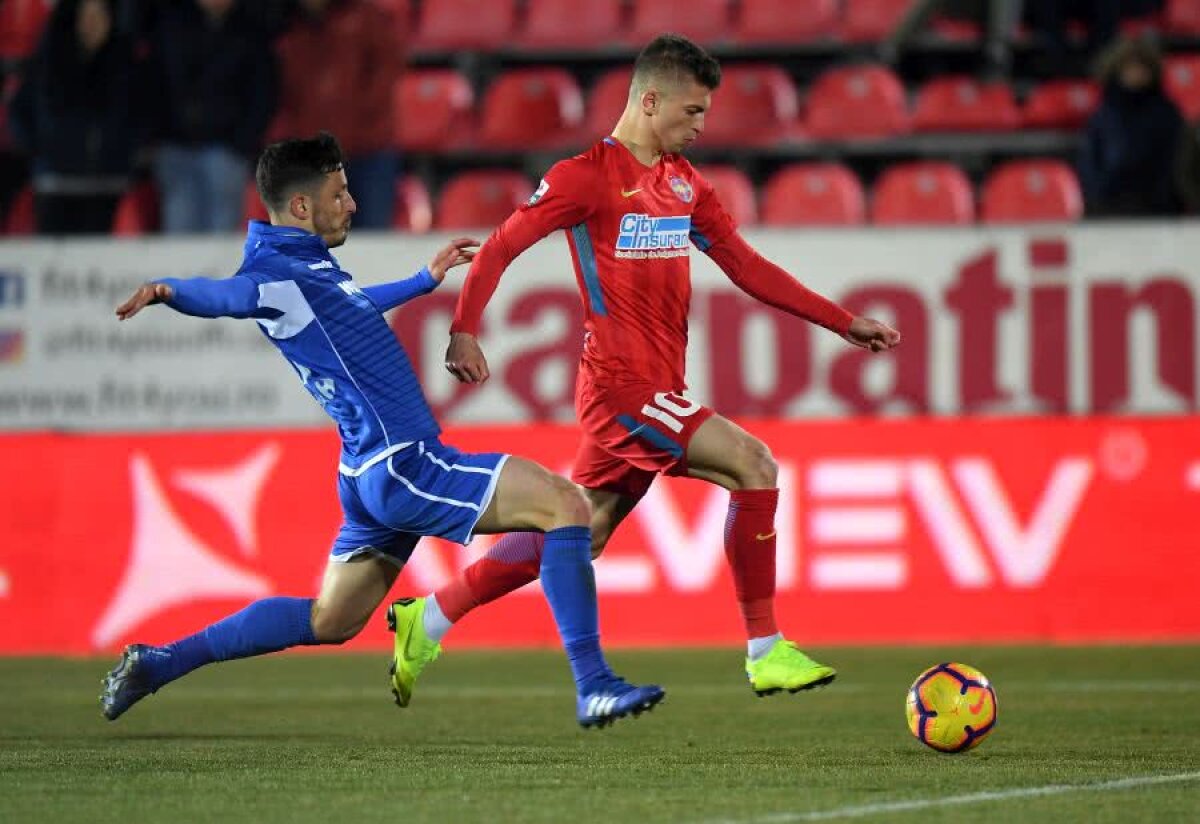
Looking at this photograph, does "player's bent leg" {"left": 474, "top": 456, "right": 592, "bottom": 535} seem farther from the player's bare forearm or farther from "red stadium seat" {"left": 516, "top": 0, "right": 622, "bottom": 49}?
"red stadium seat" {"left": 516, "top": 0, "right": 622, "bottom": 49}

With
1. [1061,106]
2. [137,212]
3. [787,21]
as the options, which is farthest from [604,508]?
[787,21]

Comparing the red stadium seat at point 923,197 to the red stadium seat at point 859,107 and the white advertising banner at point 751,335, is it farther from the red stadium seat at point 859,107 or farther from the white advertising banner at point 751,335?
the white advertising banner at point 751,335

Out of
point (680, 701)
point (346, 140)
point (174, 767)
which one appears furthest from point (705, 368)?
point (174, 767)

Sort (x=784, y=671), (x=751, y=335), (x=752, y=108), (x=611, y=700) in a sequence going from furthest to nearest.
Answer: (x=752, y=108) → (x=751, y=335) → (x=784, y=671) → (x=611, y=700)

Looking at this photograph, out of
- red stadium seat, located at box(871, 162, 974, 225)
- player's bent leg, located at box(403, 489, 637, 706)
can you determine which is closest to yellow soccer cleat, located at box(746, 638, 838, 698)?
player's bent leg, located at box(403, 489, 637, 706)

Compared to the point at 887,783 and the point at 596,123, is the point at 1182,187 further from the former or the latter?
the point at 887,783

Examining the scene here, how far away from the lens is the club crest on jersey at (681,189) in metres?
6.79

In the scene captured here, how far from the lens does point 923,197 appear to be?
13016mm

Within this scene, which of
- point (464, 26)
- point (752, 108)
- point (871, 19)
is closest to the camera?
point (752, 108)

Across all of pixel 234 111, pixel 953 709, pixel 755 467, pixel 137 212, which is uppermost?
pixel 234 111

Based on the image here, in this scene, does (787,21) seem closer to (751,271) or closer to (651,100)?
(751,271)

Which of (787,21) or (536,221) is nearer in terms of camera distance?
(536,221)

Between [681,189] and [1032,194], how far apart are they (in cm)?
677

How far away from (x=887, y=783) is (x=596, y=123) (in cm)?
903
